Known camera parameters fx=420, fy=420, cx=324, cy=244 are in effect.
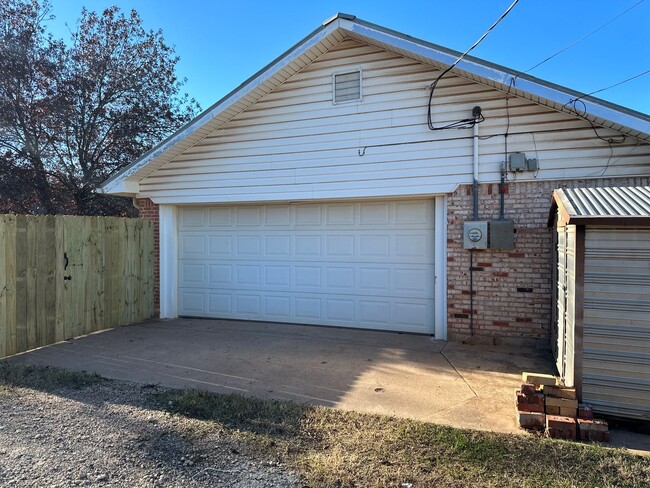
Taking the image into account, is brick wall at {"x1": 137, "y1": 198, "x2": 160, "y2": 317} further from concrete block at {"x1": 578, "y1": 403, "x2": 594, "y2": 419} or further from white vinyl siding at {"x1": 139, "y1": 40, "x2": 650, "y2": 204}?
concrete block at {"x1": 578, "y1": 403, "x2": 594, "y2": 419}

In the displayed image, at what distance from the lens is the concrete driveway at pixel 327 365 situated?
4273 mm

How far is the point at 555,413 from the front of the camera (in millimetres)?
3631

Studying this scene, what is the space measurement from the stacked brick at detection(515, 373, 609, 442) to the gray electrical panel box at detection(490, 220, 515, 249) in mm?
2880

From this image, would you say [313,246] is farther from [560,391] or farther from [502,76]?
[560,391]

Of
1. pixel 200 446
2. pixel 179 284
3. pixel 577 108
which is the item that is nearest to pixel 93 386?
pixel 200 446

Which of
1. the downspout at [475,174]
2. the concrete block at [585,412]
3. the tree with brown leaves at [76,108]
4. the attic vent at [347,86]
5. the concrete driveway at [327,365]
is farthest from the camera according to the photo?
the tree with brown leaves at [76,108]

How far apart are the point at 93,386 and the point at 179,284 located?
4300 millimetres

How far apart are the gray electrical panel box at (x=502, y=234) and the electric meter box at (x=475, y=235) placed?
0.32ft

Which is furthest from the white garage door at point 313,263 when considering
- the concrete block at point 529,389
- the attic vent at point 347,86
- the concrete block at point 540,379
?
the concrete block at point 529,389

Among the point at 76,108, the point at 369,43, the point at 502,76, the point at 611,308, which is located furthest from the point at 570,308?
the point at 76,108

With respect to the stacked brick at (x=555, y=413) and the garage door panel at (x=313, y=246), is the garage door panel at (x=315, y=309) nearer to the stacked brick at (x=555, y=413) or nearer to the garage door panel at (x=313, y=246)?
the garage door panel at (x=313, y=246)

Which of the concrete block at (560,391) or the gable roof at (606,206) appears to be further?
the concrete block at (560,391)

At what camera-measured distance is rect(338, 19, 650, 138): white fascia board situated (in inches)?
211

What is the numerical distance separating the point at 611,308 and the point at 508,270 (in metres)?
A: 2.81
